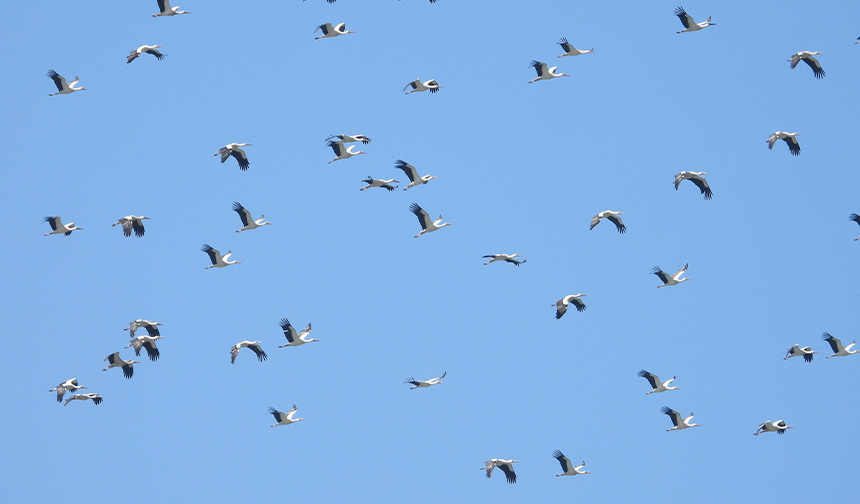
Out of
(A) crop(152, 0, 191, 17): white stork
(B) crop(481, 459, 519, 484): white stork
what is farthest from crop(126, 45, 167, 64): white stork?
(B) crop(481, 459, 519, 484): white stork

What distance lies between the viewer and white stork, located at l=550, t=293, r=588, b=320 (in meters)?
40.4

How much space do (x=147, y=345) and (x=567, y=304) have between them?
43.1 ft

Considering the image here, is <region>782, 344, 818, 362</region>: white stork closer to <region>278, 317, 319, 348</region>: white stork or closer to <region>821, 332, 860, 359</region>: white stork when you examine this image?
<region>821, 332, 860, 359</region>: white stork

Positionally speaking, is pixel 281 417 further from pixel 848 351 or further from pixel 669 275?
pixel 848 351

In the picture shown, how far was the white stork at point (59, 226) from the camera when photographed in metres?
44.1

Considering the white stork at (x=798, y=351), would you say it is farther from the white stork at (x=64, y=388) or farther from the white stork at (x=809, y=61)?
the white stork at (x=64, y=388)

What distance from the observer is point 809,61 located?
42.2 metres

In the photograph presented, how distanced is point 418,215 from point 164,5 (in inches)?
447

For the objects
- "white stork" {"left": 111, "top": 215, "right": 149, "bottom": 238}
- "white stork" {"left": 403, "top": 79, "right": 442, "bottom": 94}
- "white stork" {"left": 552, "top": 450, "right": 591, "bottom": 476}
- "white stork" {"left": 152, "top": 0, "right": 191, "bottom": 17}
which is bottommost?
"white stork" {"left": 552, "top": 450, "right": 591, "bottom": 476}

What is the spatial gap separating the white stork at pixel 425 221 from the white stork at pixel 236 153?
565 cm

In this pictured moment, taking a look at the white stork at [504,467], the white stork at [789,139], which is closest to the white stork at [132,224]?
the white stork at [504,467]

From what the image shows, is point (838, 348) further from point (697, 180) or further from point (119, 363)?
point (119, 363)

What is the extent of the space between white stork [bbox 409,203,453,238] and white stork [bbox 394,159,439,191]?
3.99 ft

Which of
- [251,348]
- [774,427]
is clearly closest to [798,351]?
[774,427]
